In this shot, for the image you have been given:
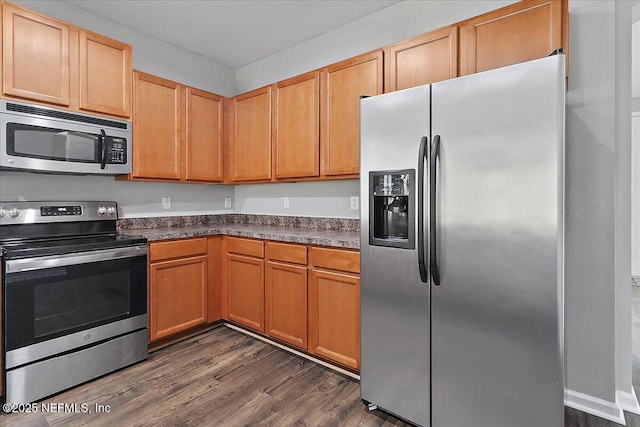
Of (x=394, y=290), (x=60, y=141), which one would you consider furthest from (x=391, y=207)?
(x=60, y=141)

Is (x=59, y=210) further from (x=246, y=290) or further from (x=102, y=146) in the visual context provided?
(x=246, y=290)

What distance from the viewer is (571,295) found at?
1974mm

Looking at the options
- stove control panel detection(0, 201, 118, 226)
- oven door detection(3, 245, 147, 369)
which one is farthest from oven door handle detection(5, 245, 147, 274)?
stove control panel detection(0, 201, 118, 226)

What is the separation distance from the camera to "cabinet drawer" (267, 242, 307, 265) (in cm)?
251

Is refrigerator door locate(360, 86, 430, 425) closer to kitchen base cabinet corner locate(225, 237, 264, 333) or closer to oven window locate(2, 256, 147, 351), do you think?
kitchen base cabinet corner locate(225, 237, 264, 333)

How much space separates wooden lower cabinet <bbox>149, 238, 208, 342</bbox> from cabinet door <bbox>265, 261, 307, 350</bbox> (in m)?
0.65

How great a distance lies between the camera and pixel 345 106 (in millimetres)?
2600

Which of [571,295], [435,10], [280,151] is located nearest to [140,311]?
[280,151]

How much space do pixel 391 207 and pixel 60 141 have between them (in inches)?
89.1

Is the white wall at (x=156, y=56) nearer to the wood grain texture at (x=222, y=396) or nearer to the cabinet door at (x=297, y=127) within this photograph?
the cabinet door at (x=297, y=127)

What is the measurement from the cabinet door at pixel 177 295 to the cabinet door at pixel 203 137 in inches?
34.7

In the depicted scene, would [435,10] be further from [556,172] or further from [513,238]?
[513,238]

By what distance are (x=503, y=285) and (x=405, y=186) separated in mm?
648

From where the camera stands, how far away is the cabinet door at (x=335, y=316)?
2.24m
